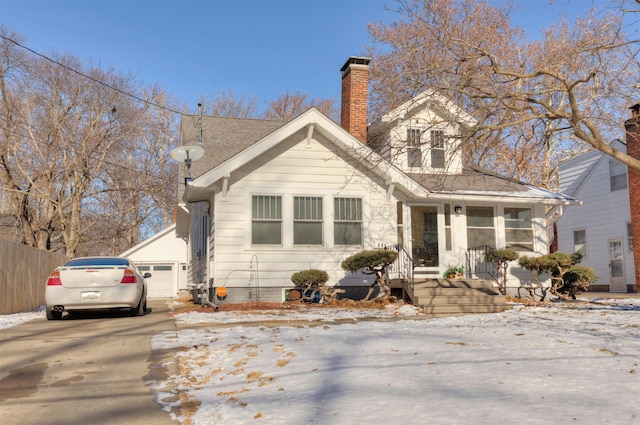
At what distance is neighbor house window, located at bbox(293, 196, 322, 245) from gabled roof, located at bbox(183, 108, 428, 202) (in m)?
1.64

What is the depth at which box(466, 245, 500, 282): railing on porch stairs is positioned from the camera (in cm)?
1535

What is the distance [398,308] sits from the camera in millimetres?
11898

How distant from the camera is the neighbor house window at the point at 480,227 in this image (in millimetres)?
15680

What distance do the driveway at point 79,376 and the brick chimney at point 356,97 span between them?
9.32m

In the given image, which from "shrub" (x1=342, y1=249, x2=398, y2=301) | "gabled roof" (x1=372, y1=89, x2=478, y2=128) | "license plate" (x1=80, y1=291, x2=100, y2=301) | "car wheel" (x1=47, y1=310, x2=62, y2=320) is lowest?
"car wheel" (x1=47, y1=310, x2=62, y2=320)

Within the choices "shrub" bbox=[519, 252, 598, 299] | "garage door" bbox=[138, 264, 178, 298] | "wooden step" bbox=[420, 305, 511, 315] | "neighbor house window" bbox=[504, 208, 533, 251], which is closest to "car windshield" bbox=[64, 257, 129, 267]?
"wooden step" bbox=[420, 305, 511, 315]

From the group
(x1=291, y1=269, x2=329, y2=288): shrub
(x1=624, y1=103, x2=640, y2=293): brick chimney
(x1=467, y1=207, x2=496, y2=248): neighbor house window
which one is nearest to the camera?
(x1=291, y1=269, x2=329, y2=288): shrub

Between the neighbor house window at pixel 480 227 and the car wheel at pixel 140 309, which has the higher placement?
the neighbor house window at pixel 480 227

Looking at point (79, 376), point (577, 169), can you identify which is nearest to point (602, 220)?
point (577, 169)

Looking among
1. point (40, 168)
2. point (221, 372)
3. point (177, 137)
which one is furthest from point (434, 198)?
point (177, 137)

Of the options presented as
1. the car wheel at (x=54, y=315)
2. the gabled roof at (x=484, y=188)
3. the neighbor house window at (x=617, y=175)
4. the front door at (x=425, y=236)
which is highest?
the neighbor house window at (x=617, y=175)

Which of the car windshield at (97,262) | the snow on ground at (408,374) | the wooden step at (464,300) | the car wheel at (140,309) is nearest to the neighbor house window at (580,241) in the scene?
the wooden step at (464,300)

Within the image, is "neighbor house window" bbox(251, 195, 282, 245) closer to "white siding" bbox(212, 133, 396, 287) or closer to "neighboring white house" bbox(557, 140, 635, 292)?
"white siding" bbox(212, 133, 396, 287)

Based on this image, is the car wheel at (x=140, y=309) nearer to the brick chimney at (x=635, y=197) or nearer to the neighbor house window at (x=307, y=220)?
the neighbor house window at (x=307, y=220)
